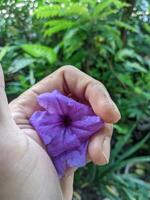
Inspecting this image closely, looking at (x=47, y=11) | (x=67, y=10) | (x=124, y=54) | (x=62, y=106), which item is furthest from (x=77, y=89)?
(x=124, y=54)

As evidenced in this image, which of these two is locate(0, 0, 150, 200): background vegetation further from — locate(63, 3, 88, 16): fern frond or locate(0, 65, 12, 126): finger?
locate(0, 65, 12, 126): finger

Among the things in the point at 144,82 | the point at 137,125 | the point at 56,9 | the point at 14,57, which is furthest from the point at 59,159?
the point at 137,125

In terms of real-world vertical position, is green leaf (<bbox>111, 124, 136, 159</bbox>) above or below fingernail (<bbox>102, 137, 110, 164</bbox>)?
below

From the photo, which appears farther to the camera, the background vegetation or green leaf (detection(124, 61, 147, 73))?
green leaf (detection(124, 61, 147, 73))

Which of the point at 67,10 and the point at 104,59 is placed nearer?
the point at 67,10

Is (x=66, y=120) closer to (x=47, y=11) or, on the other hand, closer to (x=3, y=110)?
(x=3, y=110)

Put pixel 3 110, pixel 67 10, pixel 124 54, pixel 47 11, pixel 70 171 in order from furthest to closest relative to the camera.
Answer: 1. pixel 124 54
2. pixel 67 10
3. pixel 47 11
4. pixel 70 171
5. pixel 3 110

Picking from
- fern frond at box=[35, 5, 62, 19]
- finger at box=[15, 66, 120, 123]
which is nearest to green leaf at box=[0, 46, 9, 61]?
fern frond at box=[35, 5, 62, 19]
